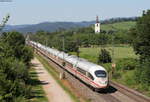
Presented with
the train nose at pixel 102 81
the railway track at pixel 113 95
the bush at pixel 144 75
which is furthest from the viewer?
the bush at pixel 144 75

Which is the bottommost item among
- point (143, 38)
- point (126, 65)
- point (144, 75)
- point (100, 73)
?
point (126, 65)

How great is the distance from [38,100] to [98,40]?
466ft

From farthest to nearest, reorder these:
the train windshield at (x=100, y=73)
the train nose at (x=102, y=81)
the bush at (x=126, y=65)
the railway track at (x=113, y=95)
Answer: the bush at (x=126, y=65) → the train windshield at (x=100, y=73) → the train nose at (x=102, y=81) → the railway track at (x=113, y=95)

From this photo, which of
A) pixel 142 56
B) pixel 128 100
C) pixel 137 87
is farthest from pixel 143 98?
pixel 142 56

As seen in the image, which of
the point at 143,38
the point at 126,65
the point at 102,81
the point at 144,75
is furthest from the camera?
the point at 126,65

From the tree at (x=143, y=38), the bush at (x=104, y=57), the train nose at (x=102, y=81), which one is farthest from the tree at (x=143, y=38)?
the bush at (x=104, y=57)

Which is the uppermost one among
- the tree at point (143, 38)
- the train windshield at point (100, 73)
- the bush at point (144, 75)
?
the tree at point (143, 38)

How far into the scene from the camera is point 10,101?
18188 millimetres

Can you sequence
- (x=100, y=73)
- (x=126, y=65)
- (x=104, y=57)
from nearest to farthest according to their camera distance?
1. (x=100, y=73)
2. (x=126, y=65)
3. (x=104, y=57)

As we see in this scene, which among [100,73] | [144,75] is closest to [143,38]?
[144,75]

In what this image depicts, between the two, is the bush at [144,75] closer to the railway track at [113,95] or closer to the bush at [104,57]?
the railway track at [113,95]

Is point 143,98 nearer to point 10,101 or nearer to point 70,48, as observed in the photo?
point 10,101

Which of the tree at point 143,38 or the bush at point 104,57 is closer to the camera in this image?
the tree at point 143,38

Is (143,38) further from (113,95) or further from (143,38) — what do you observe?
(113,95)
